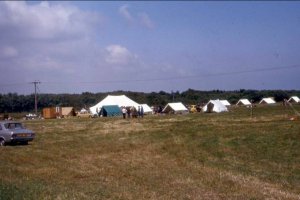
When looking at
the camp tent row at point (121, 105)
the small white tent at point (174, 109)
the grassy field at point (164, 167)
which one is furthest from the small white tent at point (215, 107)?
the grassy field at point (164, 167)

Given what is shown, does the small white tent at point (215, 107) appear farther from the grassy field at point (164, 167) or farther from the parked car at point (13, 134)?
the parked car at point (13, 134)

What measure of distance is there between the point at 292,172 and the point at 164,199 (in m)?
7.44

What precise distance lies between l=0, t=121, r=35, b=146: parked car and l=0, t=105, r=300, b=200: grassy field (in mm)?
2333

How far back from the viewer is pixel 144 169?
1916 cm

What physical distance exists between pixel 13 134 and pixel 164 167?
14.6 m

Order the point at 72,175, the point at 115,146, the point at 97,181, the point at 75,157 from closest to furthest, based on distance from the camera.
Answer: the point at 97,181 < the point at 72,175 < the point at 75,157 < the point at 115,146

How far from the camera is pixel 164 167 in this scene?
19.8m

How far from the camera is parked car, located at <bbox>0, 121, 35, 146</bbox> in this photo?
31172 millimetres

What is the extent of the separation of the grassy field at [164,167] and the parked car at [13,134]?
2333 millimetres

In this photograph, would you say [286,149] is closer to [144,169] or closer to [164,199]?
[144,169]

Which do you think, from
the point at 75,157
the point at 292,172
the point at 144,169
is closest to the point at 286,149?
the point at 292,172

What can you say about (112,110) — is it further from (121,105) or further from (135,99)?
(135,99)

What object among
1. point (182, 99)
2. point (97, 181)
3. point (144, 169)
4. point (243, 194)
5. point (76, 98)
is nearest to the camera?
point (243, 194)

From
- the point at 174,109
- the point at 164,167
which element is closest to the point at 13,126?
the point at 164,167
